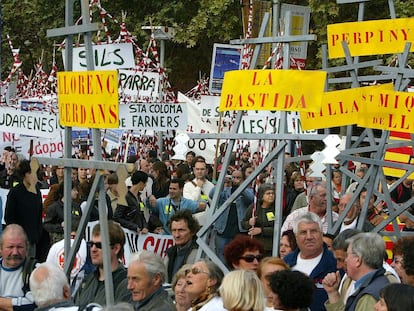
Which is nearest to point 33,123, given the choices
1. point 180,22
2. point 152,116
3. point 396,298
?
point 152,116

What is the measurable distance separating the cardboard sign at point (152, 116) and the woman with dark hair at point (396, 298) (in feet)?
29.2

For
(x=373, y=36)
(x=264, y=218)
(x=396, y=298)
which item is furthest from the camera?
(x=264, y=218)

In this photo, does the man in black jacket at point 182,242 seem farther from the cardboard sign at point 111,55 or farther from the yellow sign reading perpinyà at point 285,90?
the cardboard sign at point 111,55

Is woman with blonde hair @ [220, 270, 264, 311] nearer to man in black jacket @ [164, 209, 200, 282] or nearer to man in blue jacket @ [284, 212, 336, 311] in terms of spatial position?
man in blue jacket @ [284, 212, 336, 311]

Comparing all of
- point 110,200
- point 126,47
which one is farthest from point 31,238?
point 126,47

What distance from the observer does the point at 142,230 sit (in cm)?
1329

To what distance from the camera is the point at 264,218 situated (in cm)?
1298

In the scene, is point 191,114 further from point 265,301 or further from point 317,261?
point 265,301

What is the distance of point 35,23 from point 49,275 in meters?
33.2

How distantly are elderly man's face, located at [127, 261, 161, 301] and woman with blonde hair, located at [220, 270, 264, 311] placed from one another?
1.07 m

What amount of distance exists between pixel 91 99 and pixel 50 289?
60.7 inches

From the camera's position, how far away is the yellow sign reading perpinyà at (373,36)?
11273 millimetres

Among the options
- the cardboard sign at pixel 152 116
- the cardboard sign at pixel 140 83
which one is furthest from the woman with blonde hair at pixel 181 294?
the cardboard sign at pixel 140 83

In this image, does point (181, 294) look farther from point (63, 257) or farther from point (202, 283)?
point (63, 257)
